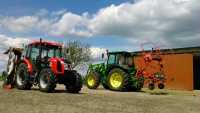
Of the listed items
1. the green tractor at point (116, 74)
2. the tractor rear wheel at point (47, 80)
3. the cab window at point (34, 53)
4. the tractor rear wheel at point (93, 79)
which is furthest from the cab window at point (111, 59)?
the tractor rear wheel at point (47, 80)

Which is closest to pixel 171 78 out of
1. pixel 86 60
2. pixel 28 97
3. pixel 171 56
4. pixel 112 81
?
pixel 171 56

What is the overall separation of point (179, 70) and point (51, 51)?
11.9m

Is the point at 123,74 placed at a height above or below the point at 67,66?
below

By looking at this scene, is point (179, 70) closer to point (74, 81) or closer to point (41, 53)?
point (74, 81)

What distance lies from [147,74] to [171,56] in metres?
7.64

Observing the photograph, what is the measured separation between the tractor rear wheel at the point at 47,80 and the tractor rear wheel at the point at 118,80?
5.12 m

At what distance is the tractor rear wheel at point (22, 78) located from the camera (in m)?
18.9

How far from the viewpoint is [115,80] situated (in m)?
22.2

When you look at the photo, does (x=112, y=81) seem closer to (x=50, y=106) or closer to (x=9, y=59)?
(x=9, y=59)

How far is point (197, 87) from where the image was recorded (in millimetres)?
30234

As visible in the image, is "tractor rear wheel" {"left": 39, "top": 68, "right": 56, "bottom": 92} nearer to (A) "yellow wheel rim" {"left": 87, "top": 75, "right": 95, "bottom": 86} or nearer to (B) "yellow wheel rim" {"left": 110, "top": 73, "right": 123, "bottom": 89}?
(B) "yellow wheel rim" {"left": 110, "top": 73, "right": 123, "bottom": 89}

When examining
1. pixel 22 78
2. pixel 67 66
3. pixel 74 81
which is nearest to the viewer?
pixel 67 66

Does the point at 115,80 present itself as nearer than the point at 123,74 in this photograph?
No

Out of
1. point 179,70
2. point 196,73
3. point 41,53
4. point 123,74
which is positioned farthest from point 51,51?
point 196,73
